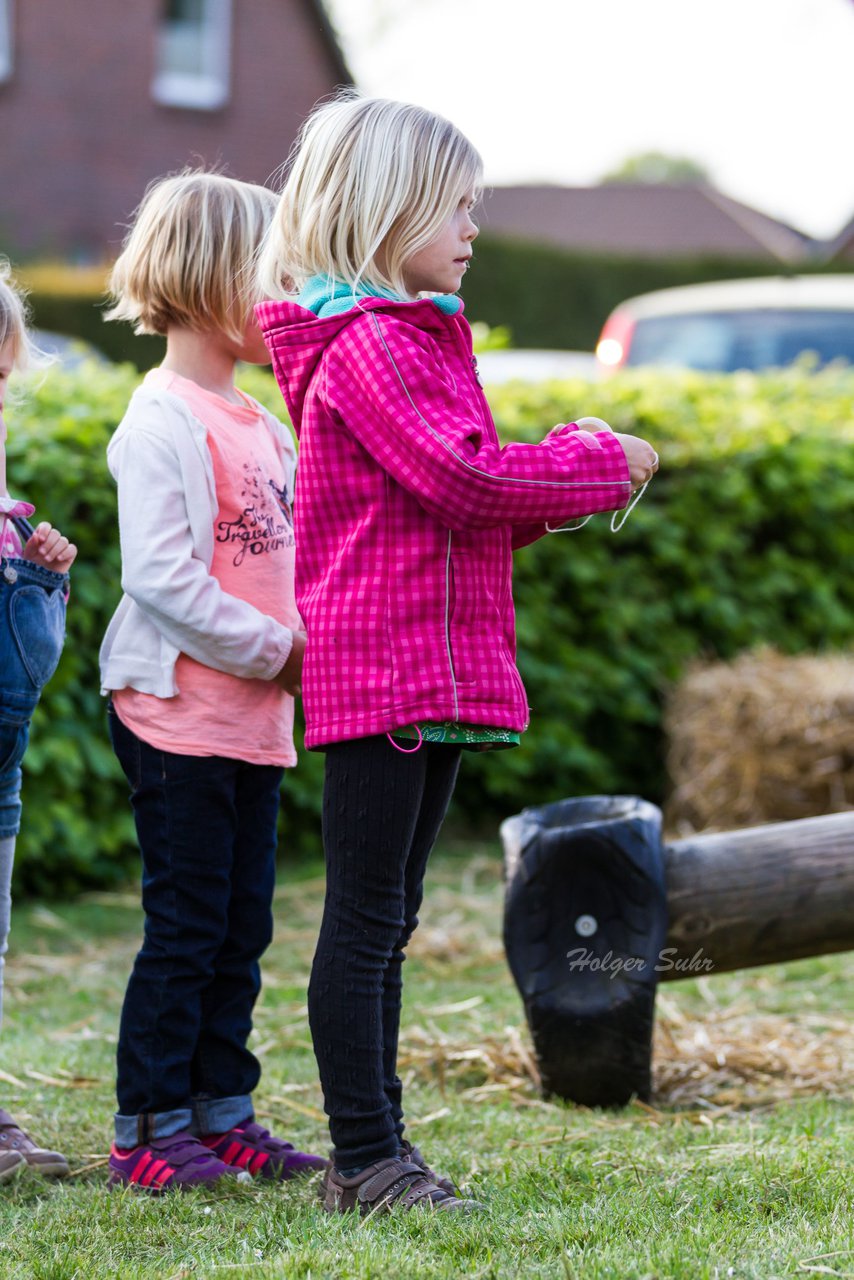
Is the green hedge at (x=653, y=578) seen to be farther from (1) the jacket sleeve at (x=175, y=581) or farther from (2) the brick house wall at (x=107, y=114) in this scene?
(2) the brick house wall at (x=107, y=114)

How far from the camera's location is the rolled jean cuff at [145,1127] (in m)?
2.68

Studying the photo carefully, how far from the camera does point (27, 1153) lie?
2.72 meters

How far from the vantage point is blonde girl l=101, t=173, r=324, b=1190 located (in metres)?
2.62

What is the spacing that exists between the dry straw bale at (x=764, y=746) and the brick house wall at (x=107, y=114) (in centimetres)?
1554

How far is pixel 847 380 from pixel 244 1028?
228 inches

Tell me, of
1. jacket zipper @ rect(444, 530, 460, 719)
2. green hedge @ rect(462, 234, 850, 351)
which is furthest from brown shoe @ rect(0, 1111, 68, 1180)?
green hedge @ rect(462, 234, 850, 351)

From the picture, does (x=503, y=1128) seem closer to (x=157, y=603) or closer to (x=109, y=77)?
(x=157, y=603)

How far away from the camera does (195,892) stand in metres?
2.66

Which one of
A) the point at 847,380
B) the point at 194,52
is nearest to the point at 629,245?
the point at 194,52

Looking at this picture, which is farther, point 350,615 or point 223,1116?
point 223,1116

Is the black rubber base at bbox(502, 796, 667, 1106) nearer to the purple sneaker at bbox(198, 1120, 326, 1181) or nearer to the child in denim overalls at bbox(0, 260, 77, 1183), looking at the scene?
the purple sneaker at bbox(198, 1120, 326, 1181)

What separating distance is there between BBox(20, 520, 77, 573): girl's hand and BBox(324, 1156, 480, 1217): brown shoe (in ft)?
3.65

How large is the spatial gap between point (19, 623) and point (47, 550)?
134 mm

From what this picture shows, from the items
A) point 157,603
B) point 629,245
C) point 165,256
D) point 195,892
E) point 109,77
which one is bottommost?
point 629,245
